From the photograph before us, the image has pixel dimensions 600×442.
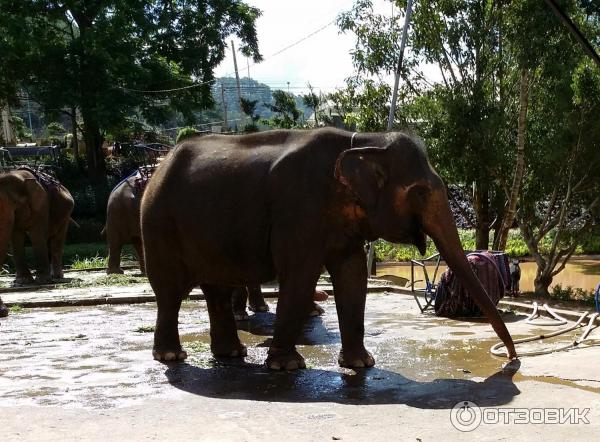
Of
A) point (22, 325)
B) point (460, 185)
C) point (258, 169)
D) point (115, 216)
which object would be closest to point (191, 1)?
point (115, 216)

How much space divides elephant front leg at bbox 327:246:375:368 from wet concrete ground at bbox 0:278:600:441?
0.17 meters

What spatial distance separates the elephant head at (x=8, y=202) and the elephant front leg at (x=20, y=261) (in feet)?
2.88

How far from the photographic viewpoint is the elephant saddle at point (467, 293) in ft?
33.4

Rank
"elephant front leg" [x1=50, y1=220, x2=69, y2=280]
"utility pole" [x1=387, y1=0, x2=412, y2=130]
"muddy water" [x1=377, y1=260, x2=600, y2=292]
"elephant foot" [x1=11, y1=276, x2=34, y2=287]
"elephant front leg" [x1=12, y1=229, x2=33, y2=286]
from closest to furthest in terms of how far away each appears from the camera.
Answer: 1. "utility pole" [x1=387, y1=0, x2=412, y2=130]
2. "elephant foot" [x1=11, y1=276, x2=34, y2=287]
3. "elephant front leg" [x1=12, y1=229, x2=33, y2=286]
4. "elephant front leg" [x1=50, y1=220, x2=69, y2=280]
5. "muddy water" [x1=377, y1=260, x2=600, y2=292]

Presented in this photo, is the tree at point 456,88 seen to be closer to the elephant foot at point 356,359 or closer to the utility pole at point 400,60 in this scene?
the utility pole at point 400,60

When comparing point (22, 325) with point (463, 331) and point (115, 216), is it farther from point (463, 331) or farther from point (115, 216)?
point (115, 216)

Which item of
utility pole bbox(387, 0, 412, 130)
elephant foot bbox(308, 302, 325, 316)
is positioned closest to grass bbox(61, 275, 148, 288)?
utility pole bbox(387, 0, 412, 130)

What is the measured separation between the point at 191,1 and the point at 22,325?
27.7 m

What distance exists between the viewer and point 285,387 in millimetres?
6852

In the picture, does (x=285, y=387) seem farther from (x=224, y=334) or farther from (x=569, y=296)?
(x=569, y=296)

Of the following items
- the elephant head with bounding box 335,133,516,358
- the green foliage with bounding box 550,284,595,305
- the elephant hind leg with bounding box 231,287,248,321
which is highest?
the elephant head with bounding box 335,133,516,358

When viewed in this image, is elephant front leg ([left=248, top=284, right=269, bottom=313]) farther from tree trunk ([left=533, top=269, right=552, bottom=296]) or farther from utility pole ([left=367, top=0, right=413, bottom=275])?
tree trunk ([left=533, top=269, right=552, bottom=296])

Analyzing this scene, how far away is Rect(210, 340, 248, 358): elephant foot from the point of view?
330 inches

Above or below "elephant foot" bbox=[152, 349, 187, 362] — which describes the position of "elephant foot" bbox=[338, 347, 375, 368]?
below
